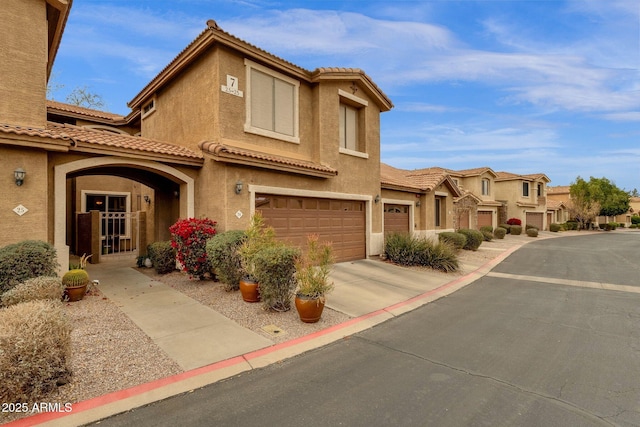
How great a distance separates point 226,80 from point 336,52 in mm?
9182

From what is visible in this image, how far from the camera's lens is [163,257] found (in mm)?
10258

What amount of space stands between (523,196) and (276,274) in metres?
42.2

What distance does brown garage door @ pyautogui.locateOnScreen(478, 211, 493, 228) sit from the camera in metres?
34.4

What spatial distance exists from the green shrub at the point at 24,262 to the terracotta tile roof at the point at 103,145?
2512mm

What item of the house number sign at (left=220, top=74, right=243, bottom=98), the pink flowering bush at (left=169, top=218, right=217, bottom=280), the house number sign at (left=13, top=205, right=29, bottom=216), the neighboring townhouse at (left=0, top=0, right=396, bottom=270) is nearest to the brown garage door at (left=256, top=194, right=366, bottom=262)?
the neighboring townhouse at (left=0, top=0, right=396, bottom=270)

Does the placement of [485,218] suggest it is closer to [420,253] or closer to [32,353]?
[420,253]

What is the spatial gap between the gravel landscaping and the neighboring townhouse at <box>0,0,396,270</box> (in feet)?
7.26

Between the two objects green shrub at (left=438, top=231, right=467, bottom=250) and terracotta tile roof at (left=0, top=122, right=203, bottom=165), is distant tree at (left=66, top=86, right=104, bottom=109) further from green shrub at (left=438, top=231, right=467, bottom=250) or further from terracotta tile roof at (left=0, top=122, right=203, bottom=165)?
green shrub at (left=438, top=231, right=467, bottom=250)

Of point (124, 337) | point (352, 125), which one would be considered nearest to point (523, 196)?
point (352, 125)

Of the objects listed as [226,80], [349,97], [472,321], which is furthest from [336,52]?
[472,321]

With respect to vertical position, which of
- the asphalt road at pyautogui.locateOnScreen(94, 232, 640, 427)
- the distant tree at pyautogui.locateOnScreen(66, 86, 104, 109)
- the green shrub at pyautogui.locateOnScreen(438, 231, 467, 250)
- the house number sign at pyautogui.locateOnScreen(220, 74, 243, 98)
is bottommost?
the asphalt road at pyautogui.locateOnScreen(94, 232, 640, 427)

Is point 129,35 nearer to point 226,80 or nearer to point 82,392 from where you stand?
point 226,80

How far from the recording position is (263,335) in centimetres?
573

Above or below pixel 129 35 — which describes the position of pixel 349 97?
below
